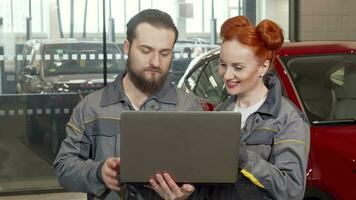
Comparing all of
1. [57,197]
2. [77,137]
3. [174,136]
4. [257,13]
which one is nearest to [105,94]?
[77,137]

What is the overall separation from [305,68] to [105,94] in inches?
90.1

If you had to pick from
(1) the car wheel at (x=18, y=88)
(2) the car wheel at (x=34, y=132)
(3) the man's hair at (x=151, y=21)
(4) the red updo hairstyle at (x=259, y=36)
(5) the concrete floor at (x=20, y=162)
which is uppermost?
(3) the man's hair at (x=151, y=21)

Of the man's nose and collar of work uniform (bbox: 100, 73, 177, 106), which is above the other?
the man's nose

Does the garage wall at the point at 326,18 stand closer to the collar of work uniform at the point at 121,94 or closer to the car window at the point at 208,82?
the car window at the point at 208,82

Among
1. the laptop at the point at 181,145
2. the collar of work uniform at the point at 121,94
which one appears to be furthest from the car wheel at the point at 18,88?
the laptop at the point at 181,145

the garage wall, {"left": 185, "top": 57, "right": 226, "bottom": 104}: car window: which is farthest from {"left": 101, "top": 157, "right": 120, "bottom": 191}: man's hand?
the garage wall

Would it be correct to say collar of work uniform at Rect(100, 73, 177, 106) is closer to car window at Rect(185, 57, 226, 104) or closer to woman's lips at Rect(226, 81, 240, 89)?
woman's lips at Rect(226, 81, 240, 89)

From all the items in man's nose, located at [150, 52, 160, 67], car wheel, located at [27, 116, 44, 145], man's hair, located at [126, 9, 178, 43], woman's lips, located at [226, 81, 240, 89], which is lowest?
car wheel, located at [27, 116, 44, 145]

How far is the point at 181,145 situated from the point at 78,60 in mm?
5205

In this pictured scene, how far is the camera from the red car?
356 centimetres

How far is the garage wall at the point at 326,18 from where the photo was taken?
7258mm

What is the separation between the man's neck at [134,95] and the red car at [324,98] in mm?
1638

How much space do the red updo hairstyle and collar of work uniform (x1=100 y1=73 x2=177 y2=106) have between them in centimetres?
25

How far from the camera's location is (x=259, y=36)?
2072mm
